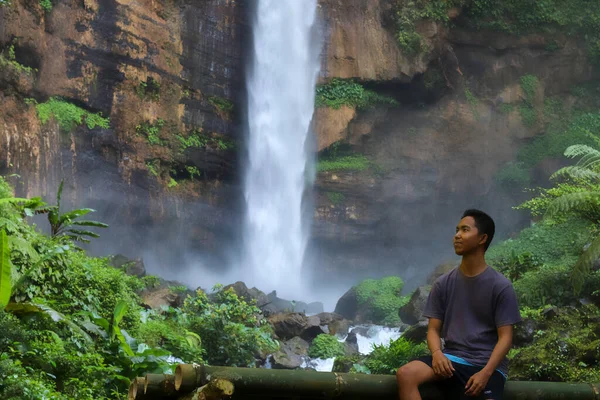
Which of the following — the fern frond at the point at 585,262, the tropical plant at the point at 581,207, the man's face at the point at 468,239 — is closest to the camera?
the man's face at the point at 468,239

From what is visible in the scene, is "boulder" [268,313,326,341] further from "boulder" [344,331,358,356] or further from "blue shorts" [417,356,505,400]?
"blue shorts" [417,356,505,400]

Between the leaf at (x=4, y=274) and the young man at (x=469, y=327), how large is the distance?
11.7ft

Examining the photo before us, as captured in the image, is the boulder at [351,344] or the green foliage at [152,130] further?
the green foliage at [152,130]

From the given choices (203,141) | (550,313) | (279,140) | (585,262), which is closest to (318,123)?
(279,140)

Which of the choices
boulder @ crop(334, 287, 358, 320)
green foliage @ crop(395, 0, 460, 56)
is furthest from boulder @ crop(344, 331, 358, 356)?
green foliage @ crop(395, 0, 460, 56)

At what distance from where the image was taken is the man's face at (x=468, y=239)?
327cm

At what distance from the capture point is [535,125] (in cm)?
2400

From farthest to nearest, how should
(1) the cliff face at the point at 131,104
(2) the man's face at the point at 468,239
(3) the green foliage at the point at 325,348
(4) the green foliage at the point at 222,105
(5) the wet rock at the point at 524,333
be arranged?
(4) the green foliage at the point at 222,105, (1) the cliff face at the point at 131,104, (3) the green foliage at the point at 325,348, (5) the wet rock at the point at 524,333, (2) the man's face at the point at 468,239

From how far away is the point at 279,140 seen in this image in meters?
23.1

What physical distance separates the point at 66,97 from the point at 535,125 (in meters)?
16.9

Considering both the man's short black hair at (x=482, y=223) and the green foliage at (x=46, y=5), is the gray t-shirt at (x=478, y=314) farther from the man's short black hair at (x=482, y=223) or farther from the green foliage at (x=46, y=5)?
the green foliage at (x=46, y=5)

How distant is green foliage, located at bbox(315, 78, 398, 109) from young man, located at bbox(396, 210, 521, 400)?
786 inches

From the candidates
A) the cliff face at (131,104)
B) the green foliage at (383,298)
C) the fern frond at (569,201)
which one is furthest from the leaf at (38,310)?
the cliff face at (131,104)

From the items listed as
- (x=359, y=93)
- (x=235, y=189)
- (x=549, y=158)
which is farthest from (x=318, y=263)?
(x=549, y=158)
